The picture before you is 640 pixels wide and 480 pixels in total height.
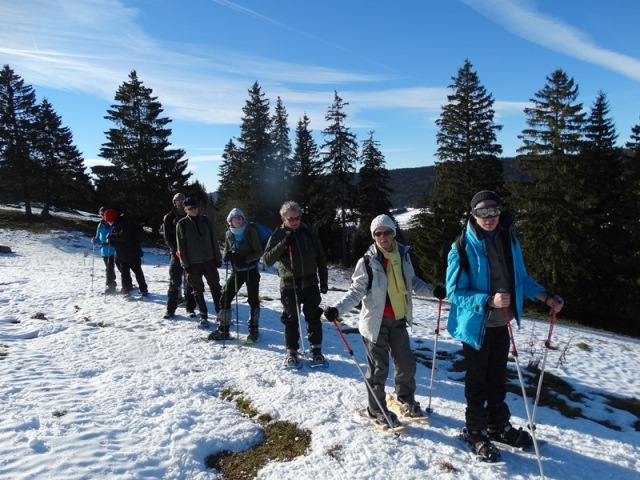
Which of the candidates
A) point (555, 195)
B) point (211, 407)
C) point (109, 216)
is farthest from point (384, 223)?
point (555, 195)

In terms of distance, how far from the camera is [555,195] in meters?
23.8

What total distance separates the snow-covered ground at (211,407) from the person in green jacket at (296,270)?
0.57 meters

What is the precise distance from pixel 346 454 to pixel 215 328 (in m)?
5.07

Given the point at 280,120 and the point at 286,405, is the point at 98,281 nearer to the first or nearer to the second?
the point at 286,405

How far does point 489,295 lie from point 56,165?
41.7 metres

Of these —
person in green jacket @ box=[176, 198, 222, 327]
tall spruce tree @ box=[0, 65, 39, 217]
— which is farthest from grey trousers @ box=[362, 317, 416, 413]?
tall spruce tree @ box=[0, 65, 39, 217]

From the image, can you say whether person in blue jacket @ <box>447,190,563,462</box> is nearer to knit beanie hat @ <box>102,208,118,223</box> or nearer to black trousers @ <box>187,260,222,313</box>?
black trousers @ <box>187,260,222,313</box>

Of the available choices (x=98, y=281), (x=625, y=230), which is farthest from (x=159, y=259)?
(x=625, y=230)

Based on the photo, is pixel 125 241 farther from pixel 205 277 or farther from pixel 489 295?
pixel 489 295

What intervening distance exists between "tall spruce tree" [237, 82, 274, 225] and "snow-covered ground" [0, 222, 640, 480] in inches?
996

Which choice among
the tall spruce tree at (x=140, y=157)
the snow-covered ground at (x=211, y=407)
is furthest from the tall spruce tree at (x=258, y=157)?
the snow-covered ground at (x=211, y=407)

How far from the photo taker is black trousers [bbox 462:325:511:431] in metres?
4.10

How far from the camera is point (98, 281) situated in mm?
14125

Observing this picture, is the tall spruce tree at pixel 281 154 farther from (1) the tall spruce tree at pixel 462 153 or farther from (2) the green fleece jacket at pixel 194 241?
(2) the green fleece jacket at pixel 194 241
